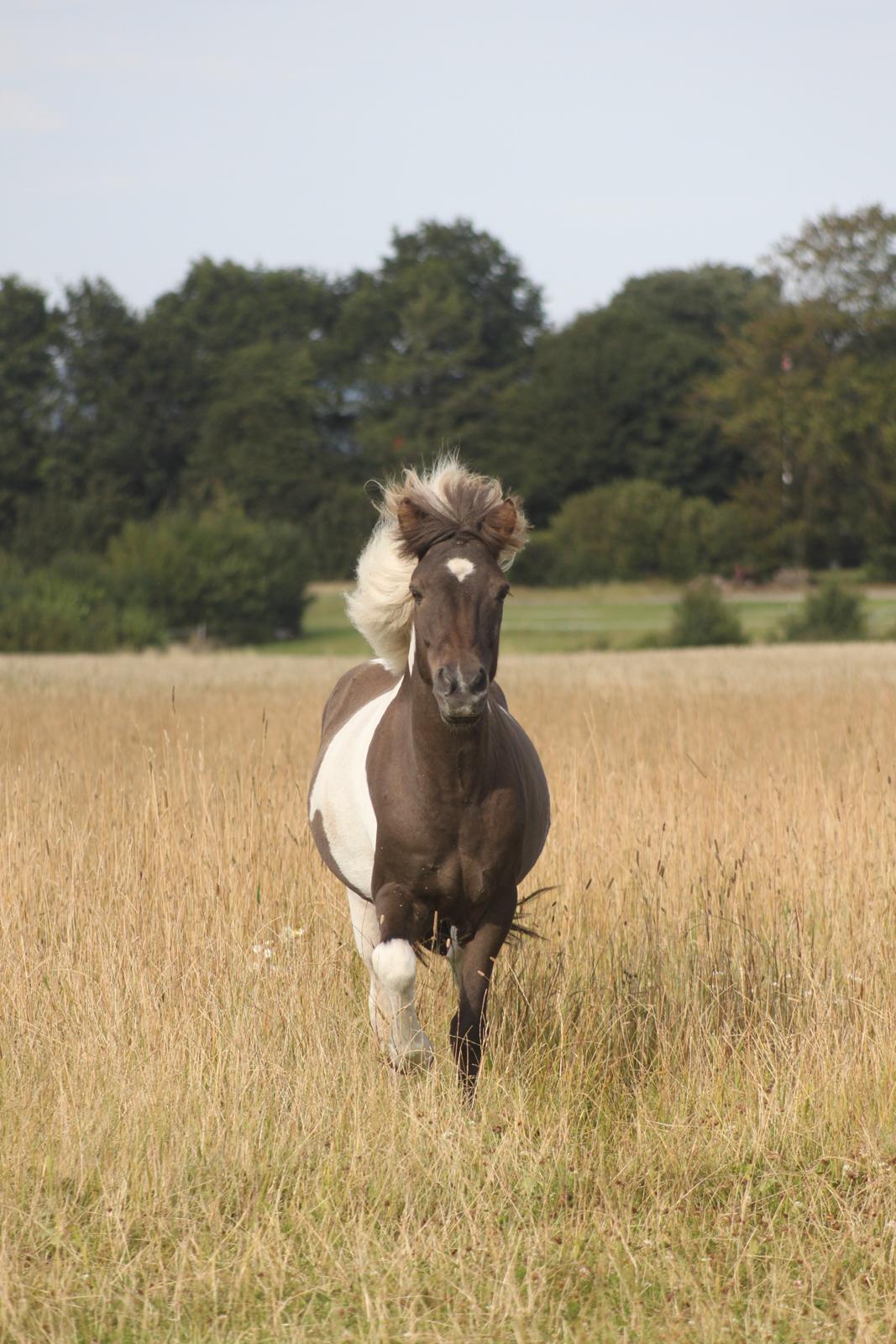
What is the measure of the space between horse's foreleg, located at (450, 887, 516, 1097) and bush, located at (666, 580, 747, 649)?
83.3ft

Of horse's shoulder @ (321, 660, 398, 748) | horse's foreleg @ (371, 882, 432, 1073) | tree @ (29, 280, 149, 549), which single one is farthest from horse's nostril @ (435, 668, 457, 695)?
tree @ (29, 280, 149, 549)

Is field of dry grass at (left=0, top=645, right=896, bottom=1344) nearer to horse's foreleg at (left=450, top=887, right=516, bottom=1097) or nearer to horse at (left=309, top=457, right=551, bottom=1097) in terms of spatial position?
horse's foreleg at (left=450, top=887, right=516, bottom=1097)

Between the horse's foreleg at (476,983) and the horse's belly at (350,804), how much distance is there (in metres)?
0.51

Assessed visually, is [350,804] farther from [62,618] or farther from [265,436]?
[265,436]

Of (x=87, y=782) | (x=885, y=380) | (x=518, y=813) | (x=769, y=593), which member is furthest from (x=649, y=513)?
(x=518, y=813)

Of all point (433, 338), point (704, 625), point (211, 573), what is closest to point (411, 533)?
point (704, 625)

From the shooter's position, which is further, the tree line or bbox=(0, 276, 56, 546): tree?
bbox=(0, 276, 56, 546): tree

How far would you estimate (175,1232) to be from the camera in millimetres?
3758

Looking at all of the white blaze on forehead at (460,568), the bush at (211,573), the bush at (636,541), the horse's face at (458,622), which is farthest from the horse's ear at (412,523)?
the bush at (636,541)

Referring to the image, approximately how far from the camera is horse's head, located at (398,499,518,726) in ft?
12.7

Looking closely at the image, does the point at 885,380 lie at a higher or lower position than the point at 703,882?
higher

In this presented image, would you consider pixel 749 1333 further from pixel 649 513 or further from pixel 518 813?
pixel 649 513

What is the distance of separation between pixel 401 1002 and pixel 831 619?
26879 millimetres

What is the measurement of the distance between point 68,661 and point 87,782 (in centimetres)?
1596
